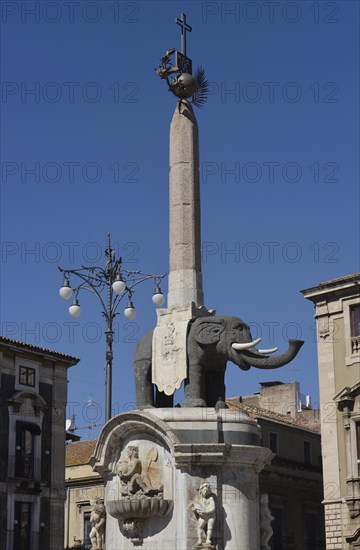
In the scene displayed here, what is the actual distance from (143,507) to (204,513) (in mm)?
854

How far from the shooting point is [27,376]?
1597 inches

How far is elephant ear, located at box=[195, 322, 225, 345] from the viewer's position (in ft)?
50.9

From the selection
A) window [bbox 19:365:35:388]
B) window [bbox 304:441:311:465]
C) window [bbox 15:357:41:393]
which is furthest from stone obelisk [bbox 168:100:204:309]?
window [bbox 304:441:311:465]

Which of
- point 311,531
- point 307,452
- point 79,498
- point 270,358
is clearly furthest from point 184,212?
point 79,498

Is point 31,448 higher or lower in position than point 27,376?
lower

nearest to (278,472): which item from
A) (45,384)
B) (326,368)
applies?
(326,368)

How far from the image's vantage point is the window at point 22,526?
127 feet

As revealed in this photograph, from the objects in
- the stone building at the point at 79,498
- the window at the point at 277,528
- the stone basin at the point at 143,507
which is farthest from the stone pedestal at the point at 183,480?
the stone building at the point at 79,498

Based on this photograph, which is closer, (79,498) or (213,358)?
(213,358)

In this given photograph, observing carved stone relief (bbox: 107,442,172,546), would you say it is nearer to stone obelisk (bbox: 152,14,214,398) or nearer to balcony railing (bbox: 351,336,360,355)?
stone obelisk (bbox: 152,14,214,398)

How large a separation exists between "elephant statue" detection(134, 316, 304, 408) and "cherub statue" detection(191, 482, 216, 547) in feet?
4.50

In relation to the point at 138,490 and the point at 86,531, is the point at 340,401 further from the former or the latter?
the point at 138,490

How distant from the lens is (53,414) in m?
41.5

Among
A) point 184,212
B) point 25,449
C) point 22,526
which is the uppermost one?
point 184,212
